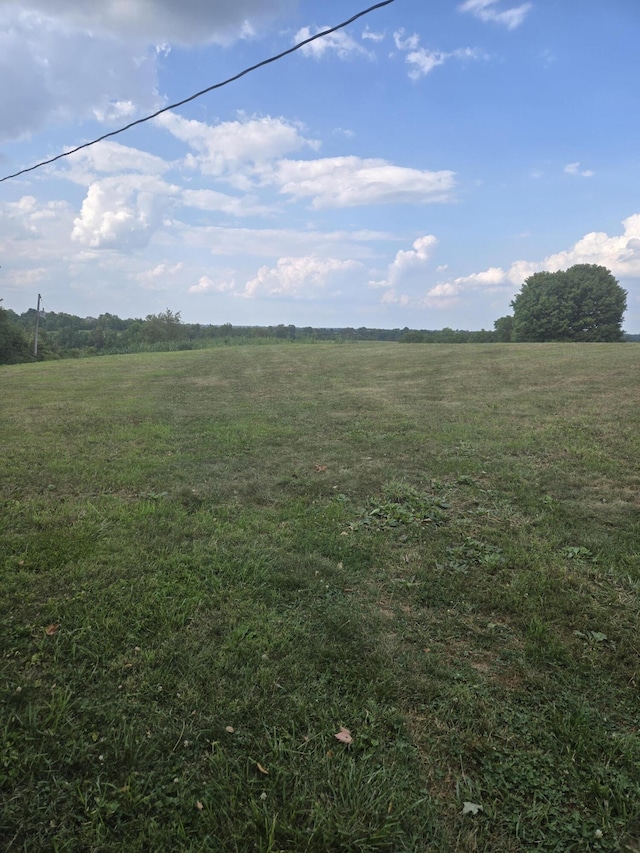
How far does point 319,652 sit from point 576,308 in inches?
1824

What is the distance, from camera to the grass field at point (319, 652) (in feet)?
5.61

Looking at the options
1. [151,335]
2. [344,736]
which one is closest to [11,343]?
[151,335]

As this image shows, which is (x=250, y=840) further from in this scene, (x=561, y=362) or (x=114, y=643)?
(x=561, y=362)

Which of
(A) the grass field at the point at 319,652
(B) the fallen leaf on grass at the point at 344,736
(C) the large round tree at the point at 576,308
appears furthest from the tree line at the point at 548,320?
(B) the fallen leaf on grass at the point at 344,736

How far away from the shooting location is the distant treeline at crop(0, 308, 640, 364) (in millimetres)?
40531

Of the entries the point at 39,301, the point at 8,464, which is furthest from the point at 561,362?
the point at 39,301

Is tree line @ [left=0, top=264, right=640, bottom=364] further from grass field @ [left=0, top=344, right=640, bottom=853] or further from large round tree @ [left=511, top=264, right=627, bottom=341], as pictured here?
grass field @ [left=0, top=344, right=640, bottom=853]

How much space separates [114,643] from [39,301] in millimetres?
41984

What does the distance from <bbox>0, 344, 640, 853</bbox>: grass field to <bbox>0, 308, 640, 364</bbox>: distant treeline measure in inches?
1445

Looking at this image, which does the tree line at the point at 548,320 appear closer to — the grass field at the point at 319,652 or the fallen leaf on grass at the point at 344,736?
the grass field at the point at 319,652

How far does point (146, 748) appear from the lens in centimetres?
192

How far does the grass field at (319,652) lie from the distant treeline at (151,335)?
120ft

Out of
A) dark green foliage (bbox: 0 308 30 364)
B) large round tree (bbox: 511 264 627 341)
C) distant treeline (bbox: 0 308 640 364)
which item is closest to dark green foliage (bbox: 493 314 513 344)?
distant treeline (bbox: 0 308 640 364)

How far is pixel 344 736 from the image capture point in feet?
6.56
